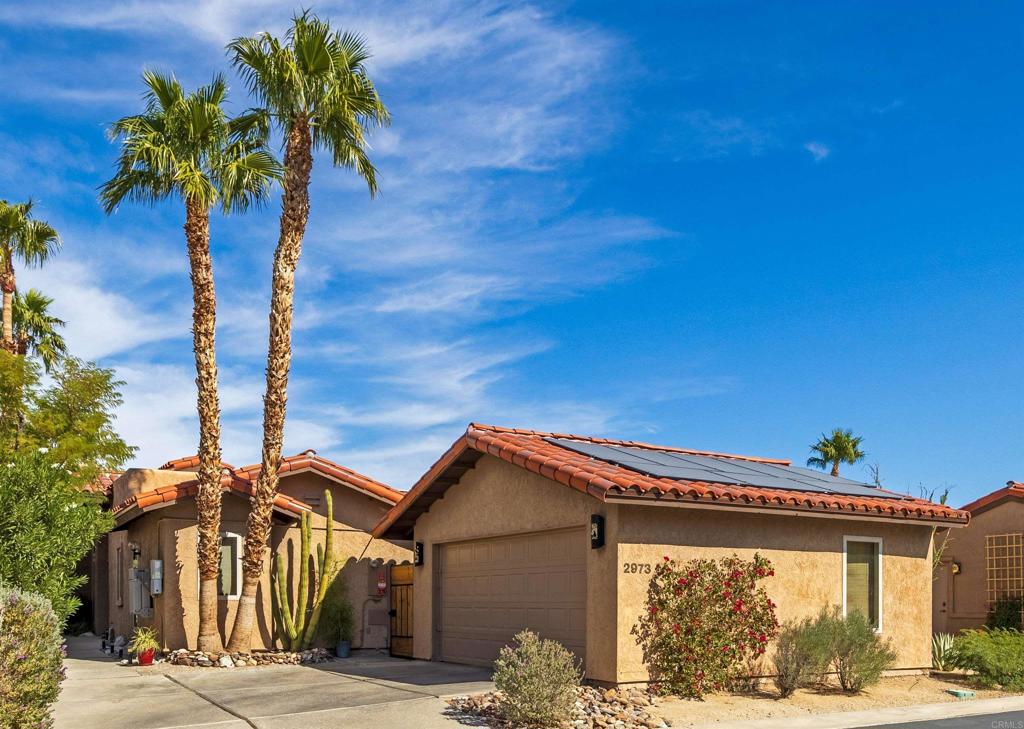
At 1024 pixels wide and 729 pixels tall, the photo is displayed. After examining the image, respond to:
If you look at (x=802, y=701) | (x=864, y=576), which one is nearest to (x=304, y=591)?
(x=802, y=701)

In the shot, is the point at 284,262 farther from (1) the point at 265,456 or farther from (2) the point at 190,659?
(2) the point at 190,659

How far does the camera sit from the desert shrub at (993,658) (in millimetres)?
16547

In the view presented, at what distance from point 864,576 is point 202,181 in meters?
14.6

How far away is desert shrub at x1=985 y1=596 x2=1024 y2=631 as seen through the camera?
22.8 metres

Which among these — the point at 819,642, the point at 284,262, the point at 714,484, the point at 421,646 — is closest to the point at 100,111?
the point at 284,262

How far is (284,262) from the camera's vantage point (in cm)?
2059

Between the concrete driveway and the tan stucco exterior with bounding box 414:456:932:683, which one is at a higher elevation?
the tan stucco exterior with bounding box 414:456:932:683

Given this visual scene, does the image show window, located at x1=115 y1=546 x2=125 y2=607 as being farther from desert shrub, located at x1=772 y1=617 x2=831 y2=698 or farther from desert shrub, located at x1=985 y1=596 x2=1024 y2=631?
desert shrub, located at x1=985 y1=596 x2=1024 y2=631

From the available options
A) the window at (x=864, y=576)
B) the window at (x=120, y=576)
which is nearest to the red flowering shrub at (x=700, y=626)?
the window at (x=864, y=576)

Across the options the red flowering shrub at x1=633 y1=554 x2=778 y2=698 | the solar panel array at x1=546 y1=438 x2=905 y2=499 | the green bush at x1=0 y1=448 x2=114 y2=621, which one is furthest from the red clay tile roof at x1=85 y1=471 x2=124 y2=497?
the red flowering shrub at x1=633 y1=554 x2=778 y2=698

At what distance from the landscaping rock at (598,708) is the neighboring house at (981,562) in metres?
13.6

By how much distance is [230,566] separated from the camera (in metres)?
21.3

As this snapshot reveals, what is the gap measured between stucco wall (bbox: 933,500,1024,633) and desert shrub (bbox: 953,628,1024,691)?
7528 mm

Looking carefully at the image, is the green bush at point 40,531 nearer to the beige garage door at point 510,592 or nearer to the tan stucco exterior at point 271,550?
the tan stucco exterior at point 271,550
